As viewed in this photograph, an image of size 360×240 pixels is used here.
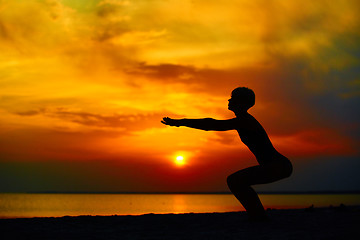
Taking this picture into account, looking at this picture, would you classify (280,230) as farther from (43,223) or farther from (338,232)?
(43,223)

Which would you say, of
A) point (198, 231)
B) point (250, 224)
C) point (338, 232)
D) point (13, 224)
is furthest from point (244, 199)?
point (13, 224)

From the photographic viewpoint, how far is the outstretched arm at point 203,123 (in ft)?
28.1

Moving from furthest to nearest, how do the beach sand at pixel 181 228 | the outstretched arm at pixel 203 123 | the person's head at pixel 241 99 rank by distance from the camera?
the person's head at pixel 241 99 → the outstretched arm at pixel 203 123 → the beach sand at pixel 181 228

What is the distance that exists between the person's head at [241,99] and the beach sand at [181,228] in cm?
214

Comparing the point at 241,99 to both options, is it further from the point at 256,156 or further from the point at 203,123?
the point at 256,156

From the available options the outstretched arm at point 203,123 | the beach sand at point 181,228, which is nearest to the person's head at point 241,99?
the outstretched arm at point 203,123

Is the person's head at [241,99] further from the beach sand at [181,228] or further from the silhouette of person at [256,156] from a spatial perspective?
the beach sand at [181,228]

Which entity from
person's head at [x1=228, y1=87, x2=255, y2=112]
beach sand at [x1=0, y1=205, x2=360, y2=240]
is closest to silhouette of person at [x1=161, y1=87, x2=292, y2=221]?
person's head at [x1=228, y1=87, x2=255, y2=112]

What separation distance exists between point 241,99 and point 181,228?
2.61 meters

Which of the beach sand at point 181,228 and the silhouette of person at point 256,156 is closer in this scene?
the beach sand at point 181,228

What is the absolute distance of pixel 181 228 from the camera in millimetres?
8398

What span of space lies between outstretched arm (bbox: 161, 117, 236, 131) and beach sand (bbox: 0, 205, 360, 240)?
5.74 ft

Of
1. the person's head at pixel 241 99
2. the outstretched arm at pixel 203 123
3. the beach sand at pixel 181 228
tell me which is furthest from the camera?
the person's head at pixel 241 99

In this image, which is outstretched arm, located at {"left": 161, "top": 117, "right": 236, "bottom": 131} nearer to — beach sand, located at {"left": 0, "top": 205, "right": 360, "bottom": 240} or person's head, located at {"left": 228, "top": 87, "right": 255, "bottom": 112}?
person's head, located at {"left": 228, "top": 87, "right": 255, "bottom": 112}
